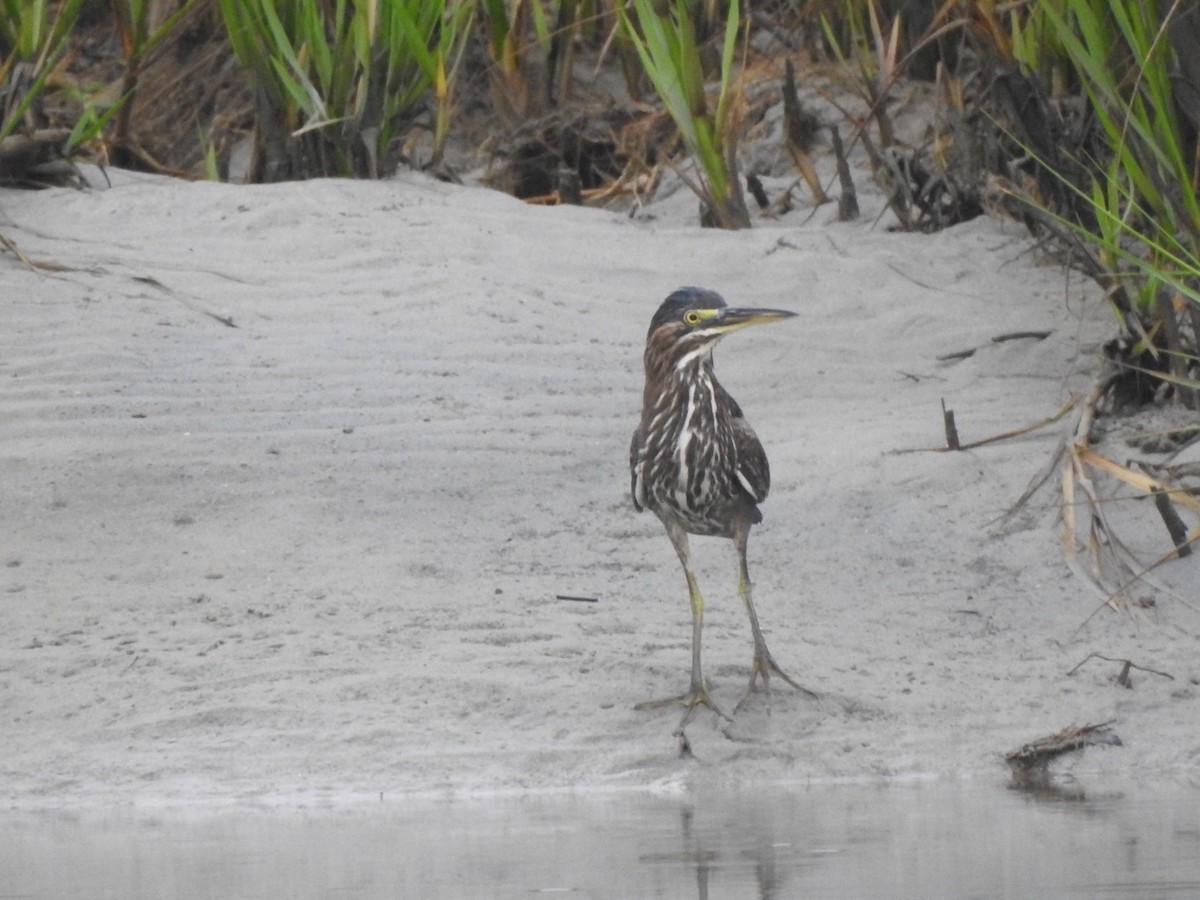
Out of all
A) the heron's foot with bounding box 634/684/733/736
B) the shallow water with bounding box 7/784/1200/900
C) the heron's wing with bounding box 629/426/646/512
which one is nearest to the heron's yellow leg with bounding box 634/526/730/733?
the heron's foot with bounding box 634/684/733/736

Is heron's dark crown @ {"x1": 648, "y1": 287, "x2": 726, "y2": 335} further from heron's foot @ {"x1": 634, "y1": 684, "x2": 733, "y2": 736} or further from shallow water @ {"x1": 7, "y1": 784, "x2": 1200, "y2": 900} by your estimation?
shallow water @ {"x1": 7, "y1": 784, "x2": 1200, "y2": 900}

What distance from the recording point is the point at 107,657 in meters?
5.60

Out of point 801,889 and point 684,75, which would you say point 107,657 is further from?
point 684,75

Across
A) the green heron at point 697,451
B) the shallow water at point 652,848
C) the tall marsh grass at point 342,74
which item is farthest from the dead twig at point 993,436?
the tall marsh grass at point 342,74

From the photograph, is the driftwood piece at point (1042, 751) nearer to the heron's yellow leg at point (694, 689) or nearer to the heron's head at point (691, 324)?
the heron's yellow leg at point (694, 689)

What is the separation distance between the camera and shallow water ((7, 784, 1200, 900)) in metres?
3.86

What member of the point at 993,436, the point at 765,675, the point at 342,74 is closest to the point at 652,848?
the point at 765,675

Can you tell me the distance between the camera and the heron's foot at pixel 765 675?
17.9 feet

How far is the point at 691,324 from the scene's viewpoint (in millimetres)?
5738

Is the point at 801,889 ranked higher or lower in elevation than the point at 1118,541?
higher

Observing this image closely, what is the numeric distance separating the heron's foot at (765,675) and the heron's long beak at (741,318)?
848mm

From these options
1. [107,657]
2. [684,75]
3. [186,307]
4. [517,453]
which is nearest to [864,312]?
[684,75]

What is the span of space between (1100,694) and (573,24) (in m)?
4.60

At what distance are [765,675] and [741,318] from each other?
92cm
